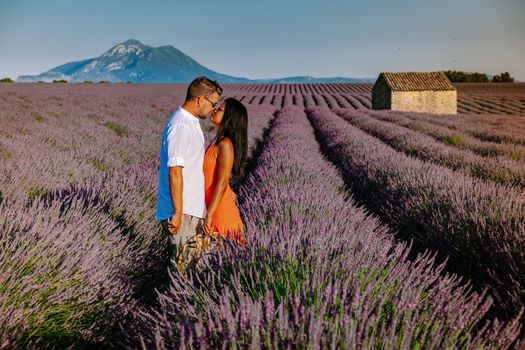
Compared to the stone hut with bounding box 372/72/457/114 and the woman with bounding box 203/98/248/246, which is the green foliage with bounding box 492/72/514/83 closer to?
the stone hut with bounding box 372/72/457/114

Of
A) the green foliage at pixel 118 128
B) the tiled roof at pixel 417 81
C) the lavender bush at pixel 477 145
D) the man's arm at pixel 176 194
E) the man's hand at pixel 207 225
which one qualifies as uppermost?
the tiled roof at pixel 417 81

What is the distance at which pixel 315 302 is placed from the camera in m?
1.47

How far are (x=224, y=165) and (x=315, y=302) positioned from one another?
1.21 meters

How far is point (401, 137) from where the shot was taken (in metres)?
9.69

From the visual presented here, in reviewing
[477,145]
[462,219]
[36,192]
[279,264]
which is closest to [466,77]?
[477,145]

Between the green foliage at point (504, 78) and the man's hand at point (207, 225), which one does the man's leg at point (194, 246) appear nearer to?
the man's hand at point (207, 225)

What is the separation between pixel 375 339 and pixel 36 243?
66.3 inches

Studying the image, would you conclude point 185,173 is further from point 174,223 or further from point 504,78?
point 504,78

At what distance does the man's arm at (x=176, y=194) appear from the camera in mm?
2268

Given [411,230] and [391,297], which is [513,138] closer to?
[411,230]

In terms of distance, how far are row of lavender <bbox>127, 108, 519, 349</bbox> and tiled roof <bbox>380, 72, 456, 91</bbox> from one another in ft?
106

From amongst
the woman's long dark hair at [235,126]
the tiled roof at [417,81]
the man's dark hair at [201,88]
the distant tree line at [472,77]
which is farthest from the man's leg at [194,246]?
the distant tree line at [472,77]

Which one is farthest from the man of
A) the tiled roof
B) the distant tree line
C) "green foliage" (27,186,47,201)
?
the distant tree line

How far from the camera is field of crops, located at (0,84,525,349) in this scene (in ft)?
4.43
